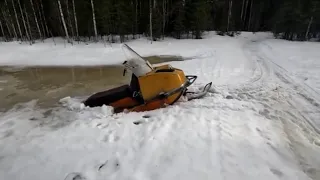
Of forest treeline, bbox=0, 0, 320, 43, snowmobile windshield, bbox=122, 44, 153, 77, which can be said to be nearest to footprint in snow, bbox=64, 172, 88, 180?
snowmobile windshield, bbox=122, 44, 153, 77

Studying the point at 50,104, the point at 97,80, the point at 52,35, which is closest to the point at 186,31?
the point at 52,35

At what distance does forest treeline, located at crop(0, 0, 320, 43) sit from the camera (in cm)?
1421

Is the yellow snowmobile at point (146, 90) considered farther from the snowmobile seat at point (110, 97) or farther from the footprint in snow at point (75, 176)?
the footprint in snow at point (75, 176)

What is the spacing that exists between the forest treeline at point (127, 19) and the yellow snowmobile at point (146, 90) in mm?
10732

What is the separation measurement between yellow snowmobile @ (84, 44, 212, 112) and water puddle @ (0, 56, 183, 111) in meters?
1.65

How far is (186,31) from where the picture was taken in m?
→ 16.3

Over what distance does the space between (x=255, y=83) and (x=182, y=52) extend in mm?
6309

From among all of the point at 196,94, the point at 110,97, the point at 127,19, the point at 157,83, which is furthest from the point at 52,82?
the point at 127,19

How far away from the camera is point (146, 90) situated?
4.13 meters

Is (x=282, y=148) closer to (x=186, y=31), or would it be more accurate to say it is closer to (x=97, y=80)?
(x=97, y=80)

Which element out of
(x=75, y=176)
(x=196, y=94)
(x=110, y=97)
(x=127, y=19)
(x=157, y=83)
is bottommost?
(x=75, y=176)

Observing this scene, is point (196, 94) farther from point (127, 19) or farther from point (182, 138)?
point (127, 19)

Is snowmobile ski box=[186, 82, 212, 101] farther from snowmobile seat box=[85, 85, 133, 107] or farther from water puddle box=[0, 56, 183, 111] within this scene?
water puddle box=[0, 56, 183, 111]

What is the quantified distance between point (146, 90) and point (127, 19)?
12.0 m
